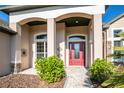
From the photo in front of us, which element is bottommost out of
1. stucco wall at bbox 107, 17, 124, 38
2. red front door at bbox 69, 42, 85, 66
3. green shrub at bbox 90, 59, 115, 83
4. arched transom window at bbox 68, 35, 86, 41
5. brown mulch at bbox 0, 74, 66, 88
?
brown mulch at bbox 0, 74, 66, 88

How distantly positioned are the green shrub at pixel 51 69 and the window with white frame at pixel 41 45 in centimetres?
579

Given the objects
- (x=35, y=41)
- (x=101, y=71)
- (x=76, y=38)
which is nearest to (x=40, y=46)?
(x=35, y=41)

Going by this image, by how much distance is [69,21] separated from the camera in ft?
43.0

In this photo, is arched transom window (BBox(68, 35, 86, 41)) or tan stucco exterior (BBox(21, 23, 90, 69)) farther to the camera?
arched transom window (BBox(68, 35, 86, 41))

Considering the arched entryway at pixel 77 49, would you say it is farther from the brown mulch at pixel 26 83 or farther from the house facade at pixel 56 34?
the brown mulch at pixel 26 83

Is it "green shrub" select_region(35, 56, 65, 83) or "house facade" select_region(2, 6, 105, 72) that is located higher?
"house facade" select_region(2, 6, 105, 72)

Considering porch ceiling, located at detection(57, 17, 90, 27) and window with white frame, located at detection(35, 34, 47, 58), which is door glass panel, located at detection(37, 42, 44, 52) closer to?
window with white frame, located at detection(35, 34, 47, 58)

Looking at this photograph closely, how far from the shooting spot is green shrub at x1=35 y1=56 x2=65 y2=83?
317 inches

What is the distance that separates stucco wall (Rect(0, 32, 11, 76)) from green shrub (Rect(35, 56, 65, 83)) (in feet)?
11.2

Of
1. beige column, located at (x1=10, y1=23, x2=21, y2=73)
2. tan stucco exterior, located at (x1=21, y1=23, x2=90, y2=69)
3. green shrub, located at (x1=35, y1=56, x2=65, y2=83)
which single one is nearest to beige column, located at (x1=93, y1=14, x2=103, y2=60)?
green shrub, located at (x1=35, y1=56, x2=65, y2=83)

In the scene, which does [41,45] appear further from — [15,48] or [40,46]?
[15,48]

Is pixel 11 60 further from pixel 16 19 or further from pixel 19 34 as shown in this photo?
pixel 16 19

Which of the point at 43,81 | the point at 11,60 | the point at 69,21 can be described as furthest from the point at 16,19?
the point at 43,81

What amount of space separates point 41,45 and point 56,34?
1698 millimetres
